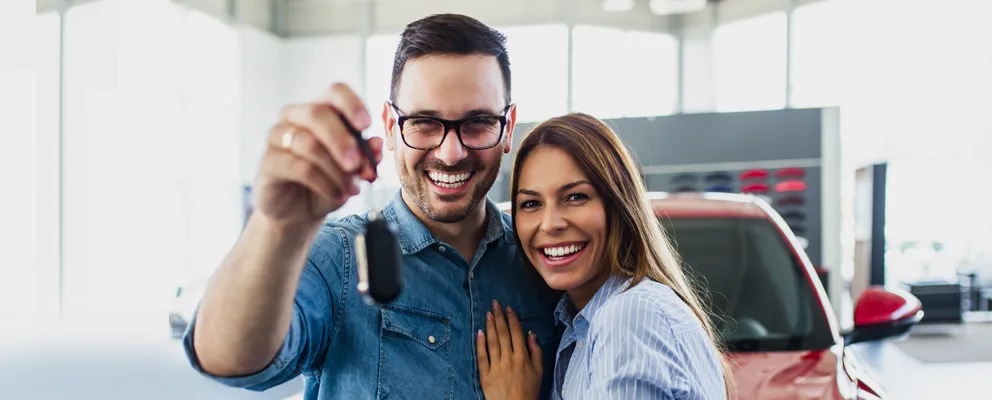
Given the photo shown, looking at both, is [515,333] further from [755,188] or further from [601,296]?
[755,188]

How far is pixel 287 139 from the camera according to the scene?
0.74 m

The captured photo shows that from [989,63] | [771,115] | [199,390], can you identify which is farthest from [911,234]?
[199,390]

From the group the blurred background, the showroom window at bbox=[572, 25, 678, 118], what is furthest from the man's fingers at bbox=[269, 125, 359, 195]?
the showroom window at bbox=[572, 25, 678, 118]

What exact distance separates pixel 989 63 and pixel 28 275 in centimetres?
1140

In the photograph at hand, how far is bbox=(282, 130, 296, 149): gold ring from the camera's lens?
2.42ft

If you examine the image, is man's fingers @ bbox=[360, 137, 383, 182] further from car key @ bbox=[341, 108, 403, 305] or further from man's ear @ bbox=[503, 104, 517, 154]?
man's ear @ bbox=[503, 104, 517, 154]

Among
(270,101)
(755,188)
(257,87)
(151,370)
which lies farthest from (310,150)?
(270,101)

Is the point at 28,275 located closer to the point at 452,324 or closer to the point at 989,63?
the point at 452,324

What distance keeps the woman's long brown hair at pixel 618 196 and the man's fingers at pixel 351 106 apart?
766mm

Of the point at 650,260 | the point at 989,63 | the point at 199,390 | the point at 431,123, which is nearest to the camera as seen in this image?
the point at 431,123

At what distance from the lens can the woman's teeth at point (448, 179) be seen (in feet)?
4.41

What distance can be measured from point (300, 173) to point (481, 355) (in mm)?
709

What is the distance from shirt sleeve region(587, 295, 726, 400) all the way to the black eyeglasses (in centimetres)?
38

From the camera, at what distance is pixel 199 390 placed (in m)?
5.43
